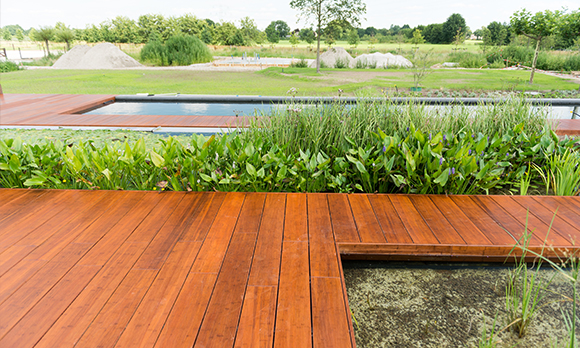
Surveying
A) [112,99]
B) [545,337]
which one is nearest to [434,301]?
[545,337]

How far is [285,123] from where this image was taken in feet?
9.31

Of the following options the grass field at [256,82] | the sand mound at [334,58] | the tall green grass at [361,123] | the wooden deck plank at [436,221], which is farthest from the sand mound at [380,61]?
the wooden deck plank at [436,221]

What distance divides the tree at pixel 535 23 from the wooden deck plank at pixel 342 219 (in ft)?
34.3

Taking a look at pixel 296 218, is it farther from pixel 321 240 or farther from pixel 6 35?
pixel 6 35

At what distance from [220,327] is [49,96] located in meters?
8.25

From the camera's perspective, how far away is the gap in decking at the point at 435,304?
4.81 ft

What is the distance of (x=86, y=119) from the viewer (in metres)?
5.39

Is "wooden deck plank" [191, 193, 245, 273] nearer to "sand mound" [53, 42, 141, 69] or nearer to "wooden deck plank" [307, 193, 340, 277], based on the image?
"wooden deck plank" [307, 193, 340, 277]

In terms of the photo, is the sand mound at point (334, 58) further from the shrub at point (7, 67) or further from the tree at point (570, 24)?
the shrub at point (7, 67)

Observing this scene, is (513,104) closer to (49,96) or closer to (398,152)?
(398,152)

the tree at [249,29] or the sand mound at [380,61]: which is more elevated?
the tree at [249,29]

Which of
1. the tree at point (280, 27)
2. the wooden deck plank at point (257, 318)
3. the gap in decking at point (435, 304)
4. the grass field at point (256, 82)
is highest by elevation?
the tree at point (280, 27)

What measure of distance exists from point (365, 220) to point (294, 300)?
0.82 meters

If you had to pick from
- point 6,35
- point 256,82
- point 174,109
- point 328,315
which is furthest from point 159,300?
point 6,35
